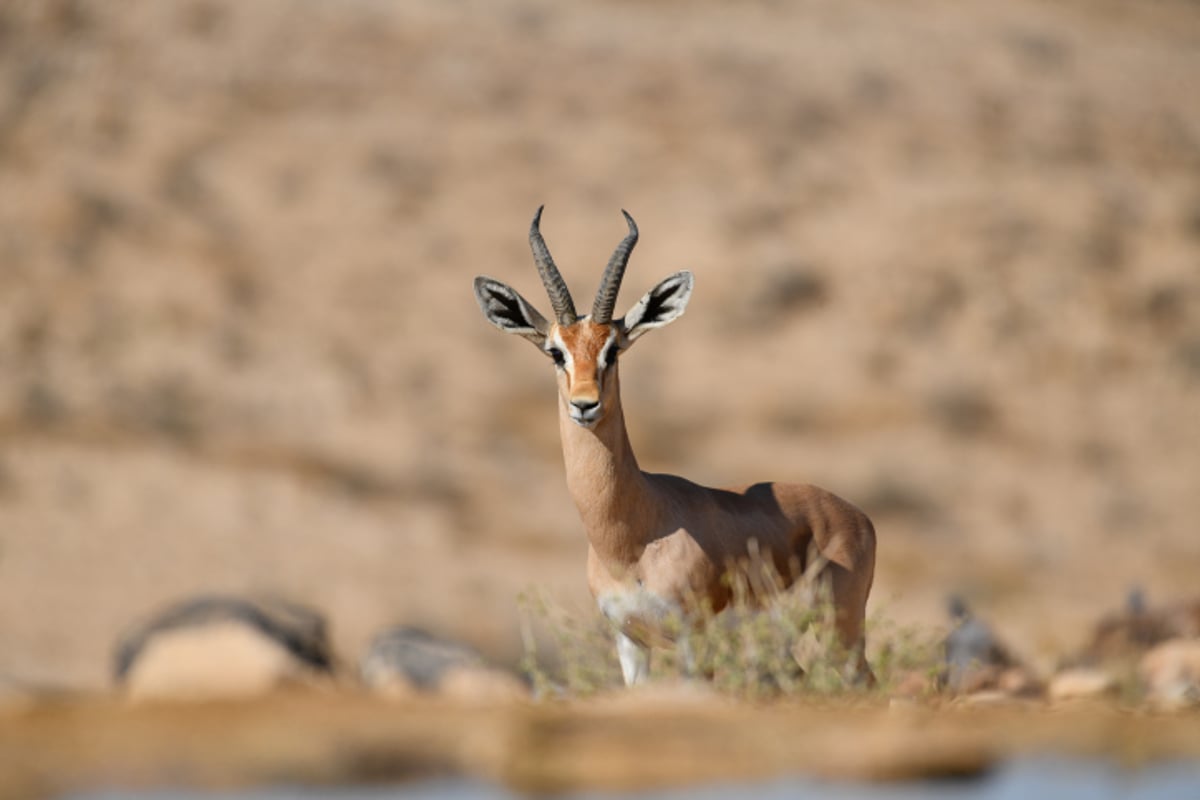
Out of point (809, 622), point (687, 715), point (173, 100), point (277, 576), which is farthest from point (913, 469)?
point (687, 715)

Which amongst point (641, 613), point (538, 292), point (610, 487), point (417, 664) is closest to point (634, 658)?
point (641, 613)

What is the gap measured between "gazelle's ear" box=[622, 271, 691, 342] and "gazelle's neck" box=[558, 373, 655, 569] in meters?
0.42

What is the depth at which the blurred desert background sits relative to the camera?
25.8 meters

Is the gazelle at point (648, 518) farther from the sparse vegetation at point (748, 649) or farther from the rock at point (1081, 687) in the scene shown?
the rock at point (1081, 687)

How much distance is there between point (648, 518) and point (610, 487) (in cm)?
28

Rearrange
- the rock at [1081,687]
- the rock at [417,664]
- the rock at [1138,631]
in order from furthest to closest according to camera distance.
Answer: the rock at [1138,631], the rock at [417,664], the rock at [1081,687]

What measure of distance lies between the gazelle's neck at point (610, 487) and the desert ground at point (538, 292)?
12446mm

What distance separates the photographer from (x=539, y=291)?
31.9 metres

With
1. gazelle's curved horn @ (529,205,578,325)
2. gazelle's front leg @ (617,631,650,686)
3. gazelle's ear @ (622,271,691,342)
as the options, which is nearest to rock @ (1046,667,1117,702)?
gazelle's front leg @ (617,631,650,686)

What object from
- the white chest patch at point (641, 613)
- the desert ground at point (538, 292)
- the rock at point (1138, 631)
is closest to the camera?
the white chest patch at point (641, 613)

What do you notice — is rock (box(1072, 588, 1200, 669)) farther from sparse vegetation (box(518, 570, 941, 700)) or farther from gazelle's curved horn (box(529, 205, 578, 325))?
gazelle's curved horn (box(529, 205, 578, 325))

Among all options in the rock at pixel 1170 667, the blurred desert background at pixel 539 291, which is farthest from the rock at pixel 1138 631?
the blurred desert background at pixel 539 291

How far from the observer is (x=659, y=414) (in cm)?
3036

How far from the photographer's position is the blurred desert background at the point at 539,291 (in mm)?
25844
